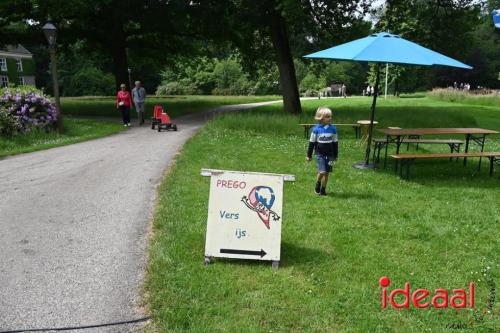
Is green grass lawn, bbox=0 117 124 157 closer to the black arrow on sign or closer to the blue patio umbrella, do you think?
the blue patio umbrella

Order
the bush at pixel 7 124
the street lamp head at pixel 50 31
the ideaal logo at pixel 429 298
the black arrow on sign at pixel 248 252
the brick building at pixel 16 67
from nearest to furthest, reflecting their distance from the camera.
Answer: the ideaal logo at pixel 429 298 < the black arrow on sign at pixel 248 252 < the bush at pixel 7 124 < the street lamp head at pixel 50 31 < the brick building at pixel 16 67

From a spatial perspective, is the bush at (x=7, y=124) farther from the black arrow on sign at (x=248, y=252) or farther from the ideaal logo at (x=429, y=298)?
the ideaal logo at (x=429, y=298)

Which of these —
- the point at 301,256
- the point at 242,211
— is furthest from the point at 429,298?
the point at 242,211

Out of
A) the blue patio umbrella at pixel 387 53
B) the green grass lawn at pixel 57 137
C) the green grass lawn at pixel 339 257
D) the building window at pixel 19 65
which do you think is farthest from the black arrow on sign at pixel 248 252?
the building window at pixel 19 65

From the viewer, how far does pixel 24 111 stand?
14.5 metres

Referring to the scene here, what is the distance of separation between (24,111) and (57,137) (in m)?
1.29

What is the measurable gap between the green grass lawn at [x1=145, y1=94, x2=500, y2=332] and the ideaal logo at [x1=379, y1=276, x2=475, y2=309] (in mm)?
79

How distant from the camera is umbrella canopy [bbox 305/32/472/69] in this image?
8406 millimetres

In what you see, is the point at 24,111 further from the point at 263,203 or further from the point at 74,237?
the point at 263,203

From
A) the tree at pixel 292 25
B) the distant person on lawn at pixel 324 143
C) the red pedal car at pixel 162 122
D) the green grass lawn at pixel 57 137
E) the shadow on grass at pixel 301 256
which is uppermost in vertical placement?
the tree at pixel 292 25

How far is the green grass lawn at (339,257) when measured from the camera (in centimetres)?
387

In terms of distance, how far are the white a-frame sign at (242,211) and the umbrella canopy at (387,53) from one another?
4.59m

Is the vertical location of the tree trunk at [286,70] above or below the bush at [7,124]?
above

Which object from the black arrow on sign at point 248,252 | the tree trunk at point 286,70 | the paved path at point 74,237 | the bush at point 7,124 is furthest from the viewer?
the tree trunk at point 286,70
